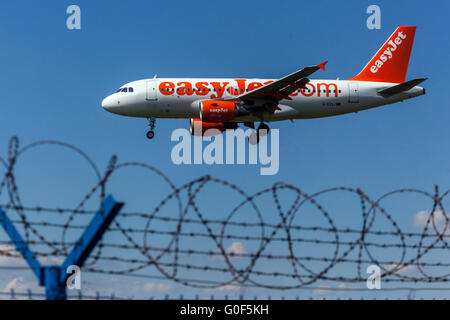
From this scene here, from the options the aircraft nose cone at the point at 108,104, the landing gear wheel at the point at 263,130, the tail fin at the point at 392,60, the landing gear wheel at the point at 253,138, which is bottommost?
the landing gear wheel at the point at 253,138

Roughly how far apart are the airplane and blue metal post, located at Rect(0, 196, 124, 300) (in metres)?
28.4

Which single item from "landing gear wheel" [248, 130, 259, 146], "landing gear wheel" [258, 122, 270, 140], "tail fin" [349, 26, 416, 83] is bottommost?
"landing gear wheel" [248, 130, 259, 146]

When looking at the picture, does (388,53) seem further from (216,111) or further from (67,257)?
(67,257)

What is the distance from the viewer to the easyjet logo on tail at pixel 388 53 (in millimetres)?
53597

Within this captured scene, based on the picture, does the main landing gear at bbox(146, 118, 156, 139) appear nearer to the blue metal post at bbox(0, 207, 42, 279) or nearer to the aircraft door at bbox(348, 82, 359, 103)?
the aircraft door at bbox(348, 82, 359, 103)

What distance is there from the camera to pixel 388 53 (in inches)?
2165

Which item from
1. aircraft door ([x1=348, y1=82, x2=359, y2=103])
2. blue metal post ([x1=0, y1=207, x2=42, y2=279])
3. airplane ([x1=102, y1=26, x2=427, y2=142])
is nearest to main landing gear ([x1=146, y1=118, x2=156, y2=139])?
airplane ([x1=102, y1=26, x2=427, y2=142])

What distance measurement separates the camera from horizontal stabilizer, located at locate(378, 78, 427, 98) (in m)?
48.8

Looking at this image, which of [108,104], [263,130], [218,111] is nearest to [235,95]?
[263,130]

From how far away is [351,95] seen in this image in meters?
49.6

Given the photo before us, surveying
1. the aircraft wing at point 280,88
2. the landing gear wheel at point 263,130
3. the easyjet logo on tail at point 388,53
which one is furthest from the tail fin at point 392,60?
the landing gear wheel at point 263,130

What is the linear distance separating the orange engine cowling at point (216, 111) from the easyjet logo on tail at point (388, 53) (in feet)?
46.0

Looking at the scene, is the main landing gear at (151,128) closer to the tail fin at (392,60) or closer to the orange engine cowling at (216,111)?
the orange engine cowling at (216,111)
